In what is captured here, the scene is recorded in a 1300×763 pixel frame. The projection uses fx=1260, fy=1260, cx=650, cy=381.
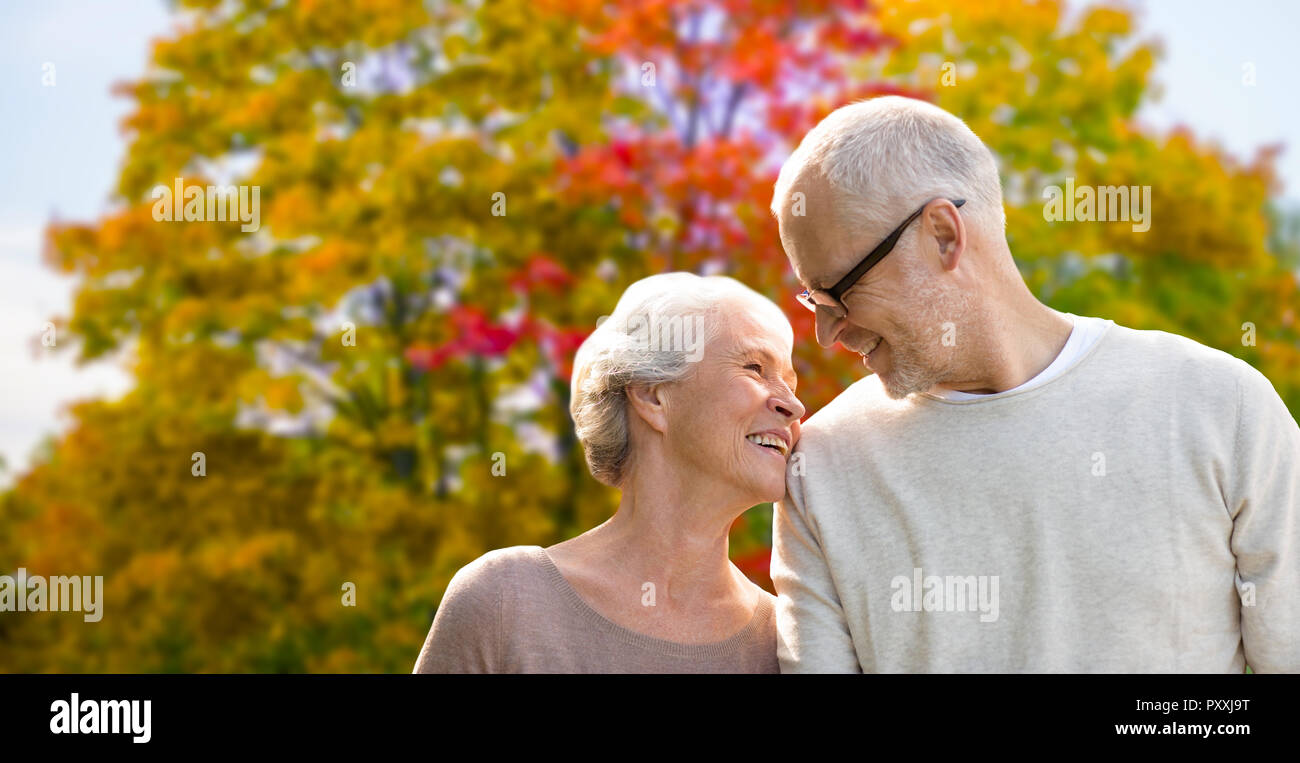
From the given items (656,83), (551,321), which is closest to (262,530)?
(551,321)

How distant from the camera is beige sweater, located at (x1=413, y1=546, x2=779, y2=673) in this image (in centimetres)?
239

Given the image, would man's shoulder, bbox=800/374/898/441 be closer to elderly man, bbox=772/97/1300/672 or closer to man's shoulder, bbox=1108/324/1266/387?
elderly man, bbox=772/97/1300/672

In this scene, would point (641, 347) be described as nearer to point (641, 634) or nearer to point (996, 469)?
point (641, 634)

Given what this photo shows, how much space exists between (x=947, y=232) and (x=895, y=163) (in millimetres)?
149

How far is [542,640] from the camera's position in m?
2.40

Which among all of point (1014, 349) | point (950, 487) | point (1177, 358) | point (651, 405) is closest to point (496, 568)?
point (651, 405)

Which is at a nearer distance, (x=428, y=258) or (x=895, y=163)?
(x=895, y=163)

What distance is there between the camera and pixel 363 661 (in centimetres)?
789

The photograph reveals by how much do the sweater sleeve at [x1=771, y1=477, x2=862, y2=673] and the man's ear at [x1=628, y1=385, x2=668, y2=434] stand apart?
0.31 metres

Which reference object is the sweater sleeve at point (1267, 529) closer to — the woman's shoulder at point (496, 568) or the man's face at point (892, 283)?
the man's face at point (892, 283)

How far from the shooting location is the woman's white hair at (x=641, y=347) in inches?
99.3

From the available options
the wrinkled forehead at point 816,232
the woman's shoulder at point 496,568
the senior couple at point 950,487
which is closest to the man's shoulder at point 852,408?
the senior couple at point 950,487

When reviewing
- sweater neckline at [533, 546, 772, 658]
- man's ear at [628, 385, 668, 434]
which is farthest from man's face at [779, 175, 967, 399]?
sweater neckline at [533, 546, 772, 658]

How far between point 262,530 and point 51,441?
236 cm
